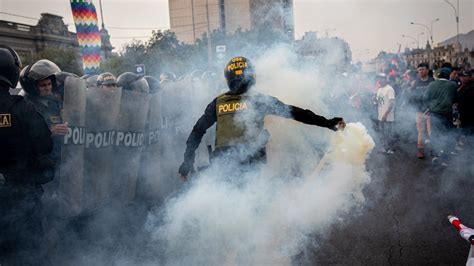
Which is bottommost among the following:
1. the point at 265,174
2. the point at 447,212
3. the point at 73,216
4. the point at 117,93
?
the point at 447,212

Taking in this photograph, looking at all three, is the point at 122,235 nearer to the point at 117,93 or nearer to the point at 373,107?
the point at 117,93

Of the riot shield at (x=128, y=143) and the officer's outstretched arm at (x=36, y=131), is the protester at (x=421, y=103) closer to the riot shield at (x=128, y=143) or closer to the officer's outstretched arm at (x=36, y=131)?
the riot shield at (x=128, y=143)

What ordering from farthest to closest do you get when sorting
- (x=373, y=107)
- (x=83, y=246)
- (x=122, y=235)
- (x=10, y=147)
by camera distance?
(x=373, y=107) < (x=122, y=235) < (x=83, y=246) < (x=10, y=147)

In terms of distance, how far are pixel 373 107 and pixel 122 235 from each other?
8.51m

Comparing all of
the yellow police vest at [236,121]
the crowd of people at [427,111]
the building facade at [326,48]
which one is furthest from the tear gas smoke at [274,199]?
the crowd of people at [427,111]

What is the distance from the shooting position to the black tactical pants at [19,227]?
9.89 feet

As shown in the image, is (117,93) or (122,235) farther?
(117,93)

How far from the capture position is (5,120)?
301 centimetres

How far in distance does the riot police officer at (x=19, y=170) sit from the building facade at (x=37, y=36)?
130 feet

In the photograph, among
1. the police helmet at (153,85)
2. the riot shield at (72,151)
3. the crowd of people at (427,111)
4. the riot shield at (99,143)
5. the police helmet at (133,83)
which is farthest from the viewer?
the crowd of people at (427,111)

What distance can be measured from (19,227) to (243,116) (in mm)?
2108

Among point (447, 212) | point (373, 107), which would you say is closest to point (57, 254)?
point (447, 212)

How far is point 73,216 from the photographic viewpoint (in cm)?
466

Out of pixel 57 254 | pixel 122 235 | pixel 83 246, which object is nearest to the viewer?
pixel 57 254
